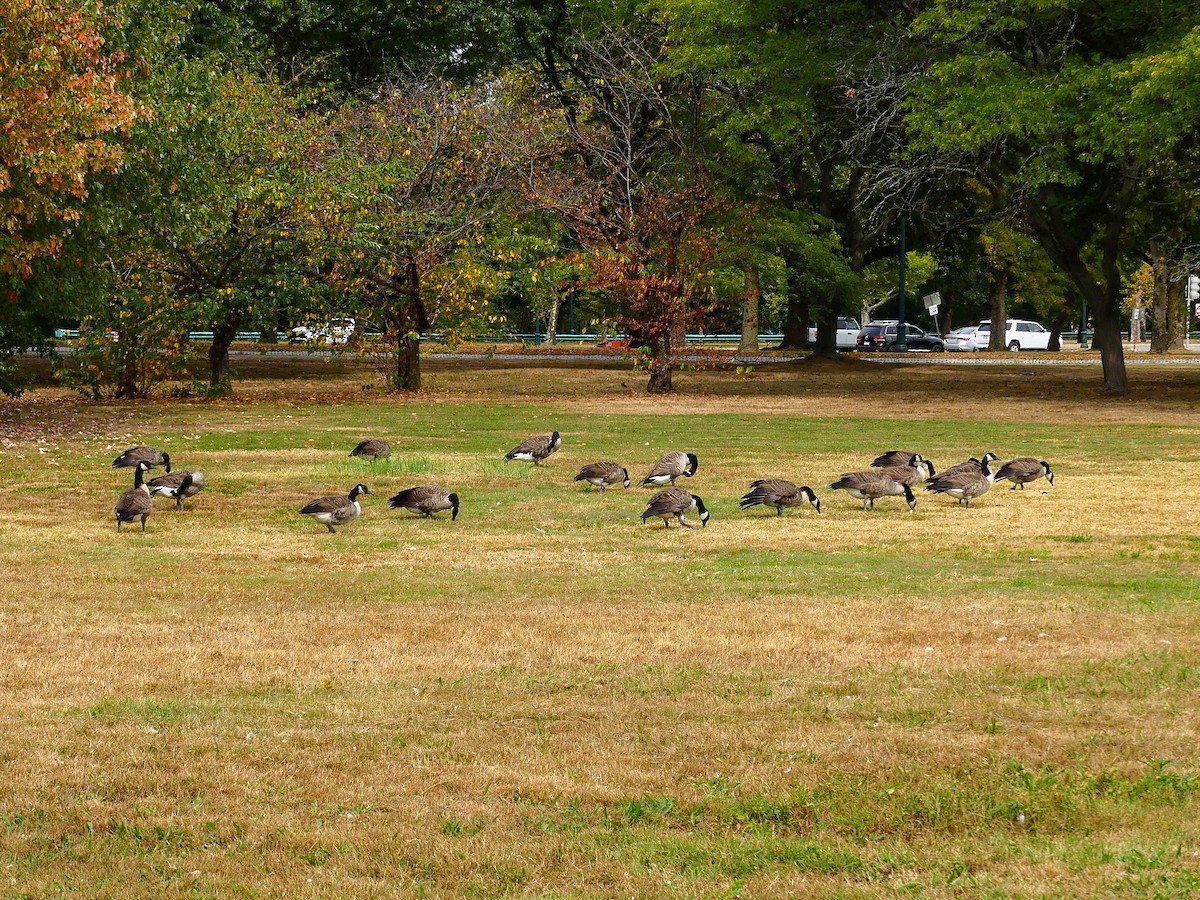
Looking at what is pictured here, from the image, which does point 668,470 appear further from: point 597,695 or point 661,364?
point 661,364

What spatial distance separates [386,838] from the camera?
267 inches

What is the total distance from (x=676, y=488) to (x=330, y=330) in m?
24.2

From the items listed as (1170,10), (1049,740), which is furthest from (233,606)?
(1170,10)

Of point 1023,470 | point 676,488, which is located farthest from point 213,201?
point 1023,470

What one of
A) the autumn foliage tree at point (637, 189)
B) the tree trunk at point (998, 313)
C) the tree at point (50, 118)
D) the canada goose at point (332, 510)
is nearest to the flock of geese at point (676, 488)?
the canada goose at point (332, 510)

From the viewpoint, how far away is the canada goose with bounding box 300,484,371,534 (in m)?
16.0

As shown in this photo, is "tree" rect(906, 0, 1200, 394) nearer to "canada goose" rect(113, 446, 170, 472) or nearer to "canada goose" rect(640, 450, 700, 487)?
"canada goose" rect(640, 450, 700, 487)

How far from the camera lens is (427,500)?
667 inches

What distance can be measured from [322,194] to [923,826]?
31.3 meters

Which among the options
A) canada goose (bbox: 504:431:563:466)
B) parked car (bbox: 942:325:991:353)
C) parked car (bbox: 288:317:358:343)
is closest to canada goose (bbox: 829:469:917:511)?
canada goose (bbox: 504:431:563:466)

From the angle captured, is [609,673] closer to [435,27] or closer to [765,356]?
[435,27]

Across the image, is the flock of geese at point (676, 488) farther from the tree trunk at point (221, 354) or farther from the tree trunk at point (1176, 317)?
the tree trunk at point (1176, 317)

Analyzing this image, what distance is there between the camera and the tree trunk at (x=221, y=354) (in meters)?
37.9

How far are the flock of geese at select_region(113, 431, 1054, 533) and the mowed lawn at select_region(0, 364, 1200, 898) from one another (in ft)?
0.95
